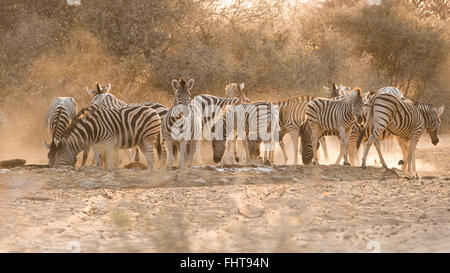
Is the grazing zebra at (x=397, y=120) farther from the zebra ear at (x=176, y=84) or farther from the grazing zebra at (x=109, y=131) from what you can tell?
the grazing zebra at (x=109, y=131)

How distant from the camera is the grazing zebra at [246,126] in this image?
13.5 metres

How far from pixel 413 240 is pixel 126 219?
280 cm

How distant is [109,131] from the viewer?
1171cm

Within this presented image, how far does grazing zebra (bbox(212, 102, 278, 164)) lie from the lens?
13.5 m

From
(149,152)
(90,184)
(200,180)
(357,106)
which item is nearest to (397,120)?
(357,106)

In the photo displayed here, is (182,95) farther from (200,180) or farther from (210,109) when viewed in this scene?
(200,180)

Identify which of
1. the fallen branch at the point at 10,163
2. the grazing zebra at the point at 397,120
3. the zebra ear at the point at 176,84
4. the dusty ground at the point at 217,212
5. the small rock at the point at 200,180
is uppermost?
the zebra ear at the point at 176,84

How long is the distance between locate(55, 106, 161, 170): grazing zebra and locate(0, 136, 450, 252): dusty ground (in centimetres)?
86

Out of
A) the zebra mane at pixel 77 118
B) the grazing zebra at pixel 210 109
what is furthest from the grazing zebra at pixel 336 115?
the zebra mane at pixel 77 118

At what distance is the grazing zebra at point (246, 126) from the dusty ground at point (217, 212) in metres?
2.34

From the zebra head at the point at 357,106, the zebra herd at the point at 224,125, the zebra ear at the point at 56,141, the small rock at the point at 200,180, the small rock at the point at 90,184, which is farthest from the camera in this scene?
the zebra head at the point at 357,106

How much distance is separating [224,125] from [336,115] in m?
2.31

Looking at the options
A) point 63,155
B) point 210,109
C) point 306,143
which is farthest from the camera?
point 306,143
